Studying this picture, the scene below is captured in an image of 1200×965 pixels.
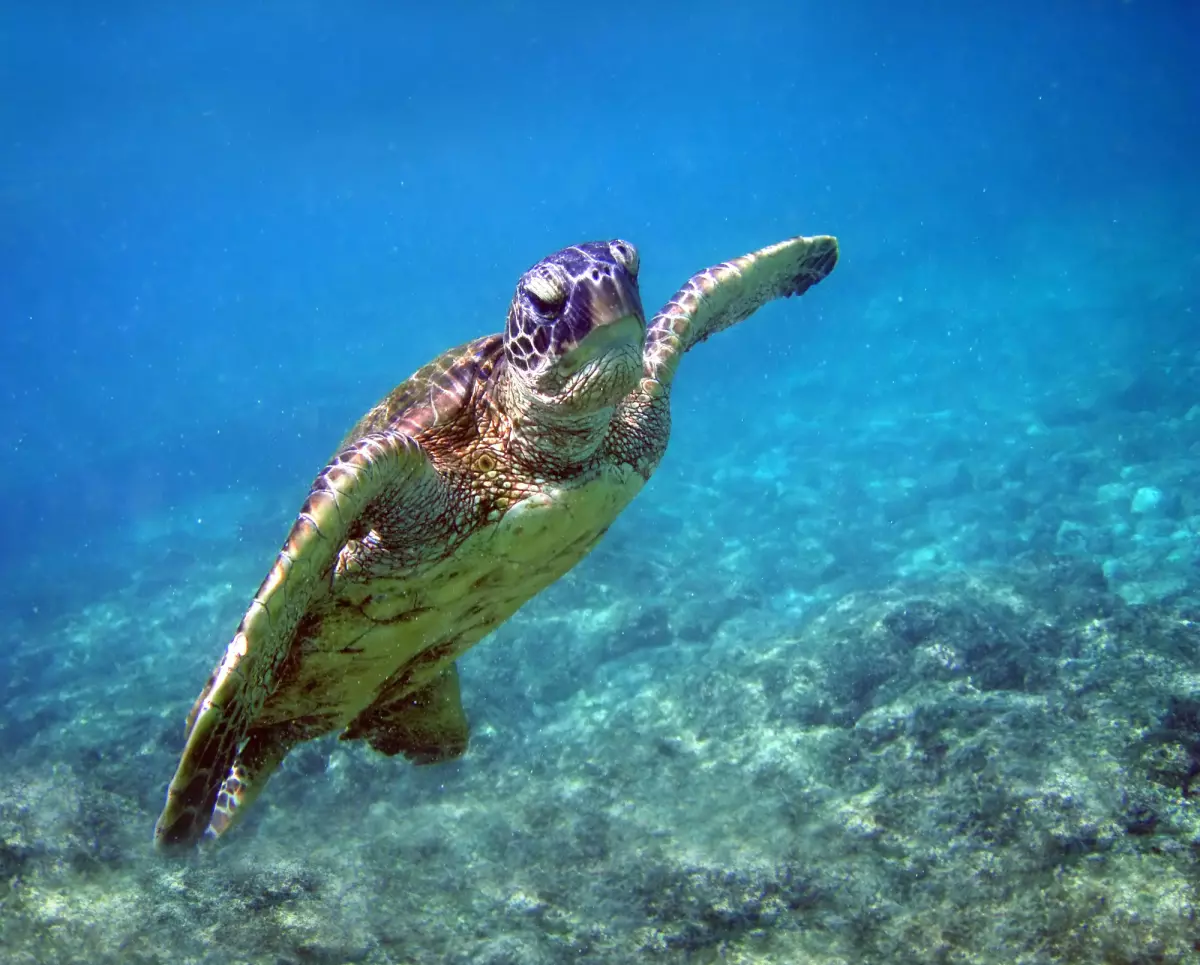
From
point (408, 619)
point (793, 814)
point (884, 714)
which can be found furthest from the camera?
point (884, 714)

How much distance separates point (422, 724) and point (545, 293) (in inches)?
128

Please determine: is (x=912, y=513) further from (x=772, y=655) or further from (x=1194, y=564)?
(x=772, y=655)

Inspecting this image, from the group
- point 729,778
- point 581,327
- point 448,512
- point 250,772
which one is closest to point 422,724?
point 250,772

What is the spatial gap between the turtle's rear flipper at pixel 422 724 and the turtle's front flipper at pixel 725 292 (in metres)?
2.39

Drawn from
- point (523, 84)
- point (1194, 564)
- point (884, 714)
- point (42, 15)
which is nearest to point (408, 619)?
point (884, 714)

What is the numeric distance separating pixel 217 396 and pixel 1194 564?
4339 centimetres

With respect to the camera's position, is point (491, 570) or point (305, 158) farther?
point (305, 158)

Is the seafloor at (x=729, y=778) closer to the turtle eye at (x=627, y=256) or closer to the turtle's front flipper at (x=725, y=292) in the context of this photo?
the turtle's front flipper at (x=725, y=292)

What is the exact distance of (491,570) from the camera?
10.1ft

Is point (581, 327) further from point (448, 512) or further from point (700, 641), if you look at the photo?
point (700, 641)

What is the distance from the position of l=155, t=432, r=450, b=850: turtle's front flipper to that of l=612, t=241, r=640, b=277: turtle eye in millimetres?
979

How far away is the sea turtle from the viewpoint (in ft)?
6.79

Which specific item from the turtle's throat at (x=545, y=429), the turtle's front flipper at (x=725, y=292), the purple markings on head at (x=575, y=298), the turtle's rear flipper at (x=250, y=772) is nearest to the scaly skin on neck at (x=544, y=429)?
the turtle's throat at (x=545, y=429)

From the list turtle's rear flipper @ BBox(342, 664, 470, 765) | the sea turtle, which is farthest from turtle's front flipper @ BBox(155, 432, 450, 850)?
turtle's rear flipper @ BBox(342, 664, 470, 765)
